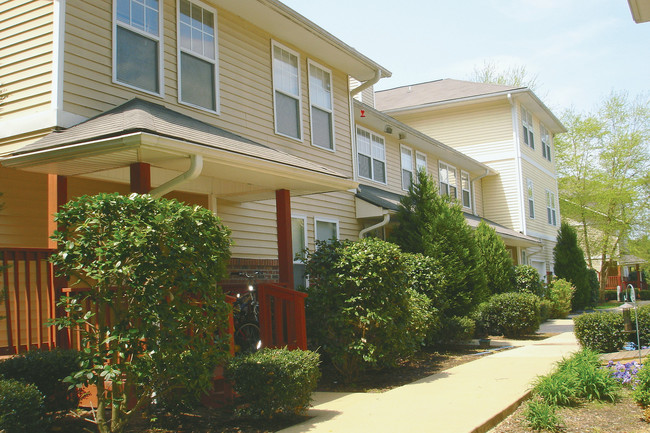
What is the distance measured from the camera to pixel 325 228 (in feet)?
41.5

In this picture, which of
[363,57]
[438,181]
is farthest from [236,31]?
[438,181]

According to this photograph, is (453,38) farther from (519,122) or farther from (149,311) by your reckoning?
(149,311)

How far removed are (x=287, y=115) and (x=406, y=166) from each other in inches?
305

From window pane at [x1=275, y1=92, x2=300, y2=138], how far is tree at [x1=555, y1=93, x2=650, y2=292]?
25.8m

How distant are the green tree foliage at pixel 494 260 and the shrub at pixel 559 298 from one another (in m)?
4.29

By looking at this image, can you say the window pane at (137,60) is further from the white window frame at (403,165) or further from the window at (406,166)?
the window at (406,166)

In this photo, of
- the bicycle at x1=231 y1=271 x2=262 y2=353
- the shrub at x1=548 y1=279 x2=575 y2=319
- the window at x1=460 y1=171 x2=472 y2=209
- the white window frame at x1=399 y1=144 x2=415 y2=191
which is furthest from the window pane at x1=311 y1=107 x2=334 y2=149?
the shrub at x1=548 y1=279 x2=575 y2=319

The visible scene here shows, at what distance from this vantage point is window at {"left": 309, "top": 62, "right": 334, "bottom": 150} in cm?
1220

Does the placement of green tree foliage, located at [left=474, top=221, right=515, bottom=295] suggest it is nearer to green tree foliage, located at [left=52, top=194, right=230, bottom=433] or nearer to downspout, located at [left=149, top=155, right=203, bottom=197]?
downspout, located at [left=149, top=155, right=203, bottom=197]

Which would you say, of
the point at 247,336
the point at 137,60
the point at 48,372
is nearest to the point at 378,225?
the point at 247,336

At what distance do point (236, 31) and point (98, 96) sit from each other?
11.2 ft

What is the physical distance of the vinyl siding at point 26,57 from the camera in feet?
24.0

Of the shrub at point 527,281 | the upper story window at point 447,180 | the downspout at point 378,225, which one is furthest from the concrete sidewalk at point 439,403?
the upper story window at point 447,180

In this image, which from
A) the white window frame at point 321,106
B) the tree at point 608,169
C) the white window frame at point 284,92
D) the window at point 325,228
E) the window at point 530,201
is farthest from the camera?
the tree at point 608,169
